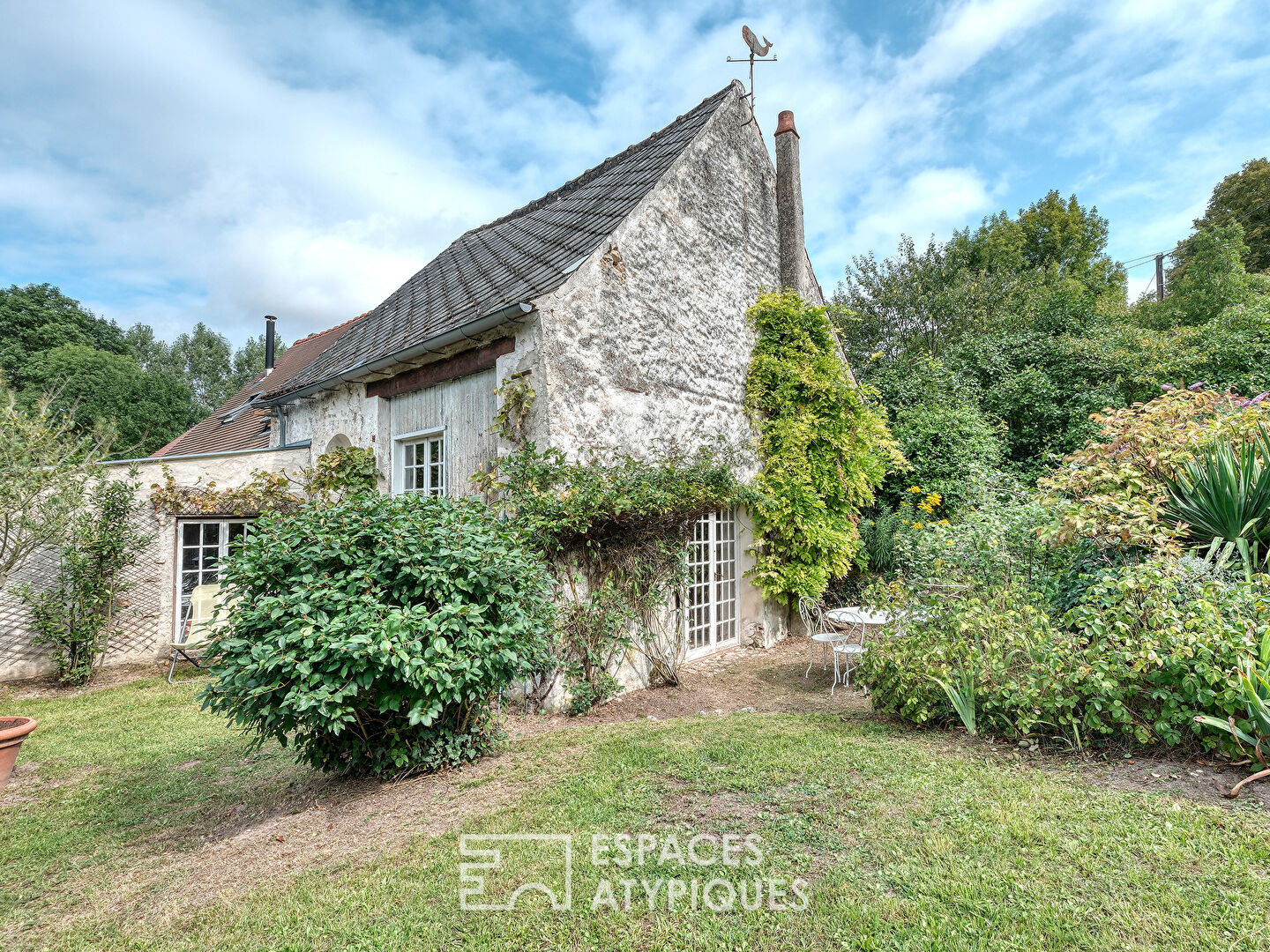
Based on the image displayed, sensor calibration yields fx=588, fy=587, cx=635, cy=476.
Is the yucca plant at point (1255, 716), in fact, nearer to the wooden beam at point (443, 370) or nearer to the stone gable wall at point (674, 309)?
the stone gable wall at point (674, 309)

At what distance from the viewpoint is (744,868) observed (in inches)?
104

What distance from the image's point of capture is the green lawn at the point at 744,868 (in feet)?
7.41

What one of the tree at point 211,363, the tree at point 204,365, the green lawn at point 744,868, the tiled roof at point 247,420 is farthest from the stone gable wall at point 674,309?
the tree at point 204,365

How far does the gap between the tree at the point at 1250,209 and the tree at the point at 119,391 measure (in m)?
41.3

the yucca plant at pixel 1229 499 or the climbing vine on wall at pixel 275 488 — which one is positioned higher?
the climbing vine on wall at pixel 275 488

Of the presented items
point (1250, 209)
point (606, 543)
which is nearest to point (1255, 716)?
point (606, 543)

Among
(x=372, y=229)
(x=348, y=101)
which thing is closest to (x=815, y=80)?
(x=348, y=101)

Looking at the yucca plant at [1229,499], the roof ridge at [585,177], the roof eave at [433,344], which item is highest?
the roof ridge at [585,177]

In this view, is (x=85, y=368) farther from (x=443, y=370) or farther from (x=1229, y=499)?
(x=1229, y=499)

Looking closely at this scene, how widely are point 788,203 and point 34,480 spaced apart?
10.6 metres

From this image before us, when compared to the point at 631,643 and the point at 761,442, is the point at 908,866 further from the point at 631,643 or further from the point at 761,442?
the point at 761,442

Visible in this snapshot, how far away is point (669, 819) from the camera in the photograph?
3.16 metres

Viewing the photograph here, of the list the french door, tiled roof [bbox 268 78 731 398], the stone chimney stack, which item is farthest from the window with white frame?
the stone chimney stack

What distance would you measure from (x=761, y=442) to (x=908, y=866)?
6813 mm
